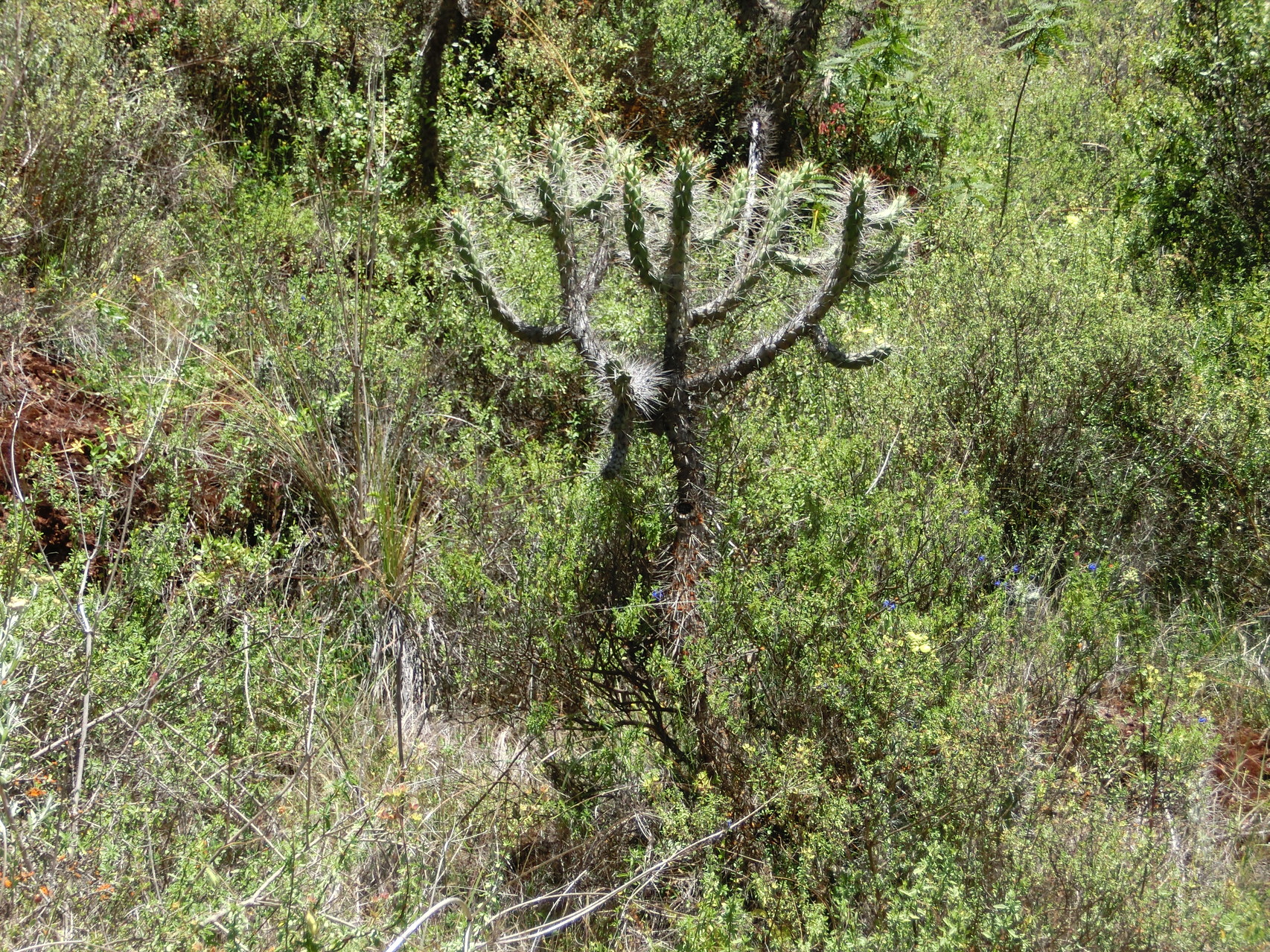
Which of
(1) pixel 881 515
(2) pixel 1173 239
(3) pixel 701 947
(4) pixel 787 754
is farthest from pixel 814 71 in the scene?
(3) pixel 701 947

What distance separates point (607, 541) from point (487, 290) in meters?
1.08

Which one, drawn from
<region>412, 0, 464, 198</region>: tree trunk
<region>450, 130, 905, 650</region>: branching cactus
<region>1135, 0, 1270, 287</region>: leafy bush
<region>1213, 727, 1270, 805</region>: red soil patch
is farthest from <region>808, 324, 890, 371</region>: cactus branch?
<region>412, 0, 464, 198</region>: tree trunk

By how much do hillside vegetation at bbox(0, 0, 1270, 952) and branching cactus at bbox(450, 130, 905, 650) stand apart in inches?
0.9

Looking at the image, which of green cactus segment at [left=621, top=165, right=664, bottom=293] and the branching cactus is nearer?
green cactus segment at [left=621, top=165, right=664, bottom=293]

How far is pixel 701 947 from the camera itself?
256 cm

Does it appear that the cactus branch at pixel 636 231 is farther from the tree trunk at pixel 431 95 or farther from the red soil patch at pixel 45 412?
the tree trunk at pixel 431 95

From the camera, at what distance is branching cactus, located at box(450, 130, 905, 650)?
3416 millimetres

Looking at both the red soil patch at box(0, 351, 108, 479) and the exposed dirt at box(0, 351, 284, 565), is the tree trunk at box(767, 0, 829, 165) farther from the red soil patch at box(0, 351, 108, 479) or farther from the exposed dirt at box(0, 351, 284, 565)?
the red soil patch at box(0, 351, 108, 479)

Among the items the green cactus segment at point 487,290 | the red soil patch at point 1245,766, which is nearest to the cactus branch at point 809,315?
the green cactus segment at point 487,290

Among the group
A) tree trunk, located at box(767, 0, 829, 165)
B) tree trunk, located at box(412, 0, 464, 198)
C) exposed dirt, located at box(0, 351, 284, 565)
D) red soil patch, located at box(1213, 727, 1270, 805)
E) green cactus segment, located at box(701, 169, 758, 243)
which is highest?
tree trunk, located at box(767, 0, 829, 165)

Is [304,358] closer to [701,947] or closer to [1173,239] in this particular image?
[701,947]

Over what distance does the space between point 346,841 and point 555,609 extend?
1209 mm

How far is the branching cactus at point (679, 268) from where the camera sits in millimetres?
3416

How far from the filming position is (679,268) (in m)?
3.43
